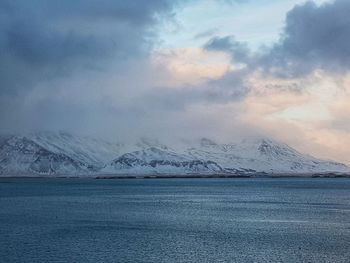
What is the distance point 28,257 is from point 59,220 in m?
36.9

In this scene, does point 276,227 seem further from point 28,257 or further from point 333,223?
point 28,257

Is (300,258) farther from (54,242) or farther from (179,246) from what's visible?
(54,242)

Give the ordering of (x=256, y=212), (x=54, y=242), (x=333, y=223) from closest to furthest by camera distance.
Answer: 1. (x=54, y=242)
2. (x=333, y=223)
3. (x=256, y=212)

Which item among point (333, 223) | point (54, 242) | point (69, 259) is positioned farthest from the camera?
point (333, 223)

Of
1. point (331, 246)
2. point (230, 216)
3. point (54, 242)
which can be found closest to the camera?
point (331, 246)

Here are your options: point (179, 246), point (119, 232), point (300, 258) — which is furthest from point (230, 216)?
point (300, 258)

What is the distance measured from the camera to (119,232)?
268ft

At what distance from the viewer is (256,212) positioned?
112375 mm

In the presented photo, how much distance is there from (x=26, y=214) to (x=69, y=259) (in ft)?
170

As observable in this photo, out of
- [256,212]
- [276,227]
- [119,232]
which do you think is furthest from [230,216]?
[119,232]

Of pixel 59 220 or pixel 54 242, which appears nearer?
pixel 54 242

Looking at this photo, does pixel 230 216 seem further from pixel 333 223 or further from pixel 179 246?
pixel 179 246

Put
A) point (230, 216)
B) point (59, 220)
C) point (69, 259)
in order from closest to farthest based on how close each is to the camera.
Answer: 1. point (69, 259)
2. point (59, 220)
3. point (230, 216)

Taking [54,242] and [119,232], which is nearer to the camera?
[54,242]
